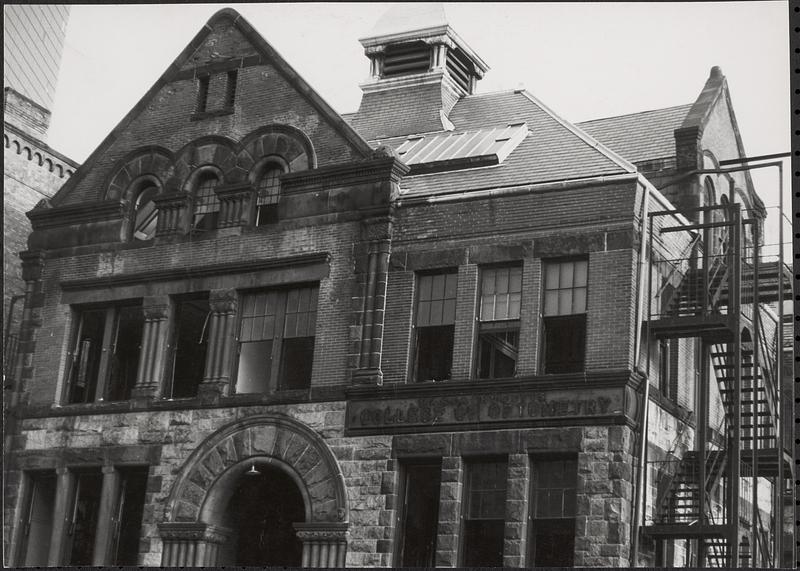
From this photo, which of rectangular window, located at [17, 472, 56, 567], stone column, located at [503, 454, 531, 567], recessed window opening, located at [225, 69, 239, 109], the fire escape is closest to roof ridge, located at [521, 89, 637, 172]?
the fire escape

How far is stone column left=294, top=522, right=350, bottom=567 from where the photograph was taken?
795 inches

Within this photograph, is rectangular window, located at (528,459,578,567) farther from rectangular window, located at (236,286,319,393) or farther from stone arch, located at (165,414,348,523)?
rectangular window, located at (236,286,319,393)

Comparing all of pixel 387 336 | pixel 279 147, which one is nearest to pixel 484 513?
pixel 387 336

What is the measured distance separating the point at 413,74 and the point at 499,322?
25.7 feet

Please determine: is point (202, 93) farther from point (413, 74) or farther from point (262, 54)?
point (413, 74)

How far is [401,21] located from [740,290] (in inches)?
331

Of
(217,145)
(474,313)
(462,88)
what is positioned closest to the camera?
(474,313)

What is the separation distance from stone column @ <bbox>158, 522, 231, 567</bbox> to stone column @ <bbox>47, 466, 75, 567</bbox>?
1.90 metres

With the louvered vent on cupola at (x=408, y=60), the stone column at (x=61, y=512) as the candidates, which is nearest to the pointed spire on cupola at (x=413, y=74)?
the louvered vent on cupola at (x=408, y=60)

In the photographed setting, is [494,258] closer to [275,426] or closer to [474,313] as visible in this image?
[474,313]

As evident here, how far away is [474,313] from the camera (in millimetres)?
20734

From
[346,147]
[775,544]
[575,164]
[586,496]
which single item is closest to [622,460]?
[586,496]

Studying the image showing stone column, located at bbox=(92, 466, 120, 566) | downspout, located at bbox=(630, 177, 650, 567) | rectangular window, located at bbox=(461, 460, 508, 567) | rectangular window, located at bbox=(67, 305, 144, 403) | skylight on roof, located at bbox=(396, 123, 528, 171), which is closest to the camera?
downspout, located at bbox=(630, 177, 650, 567)

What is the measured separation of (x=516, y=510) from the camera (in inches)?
762
